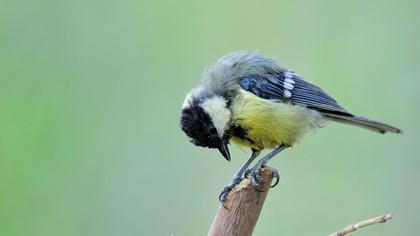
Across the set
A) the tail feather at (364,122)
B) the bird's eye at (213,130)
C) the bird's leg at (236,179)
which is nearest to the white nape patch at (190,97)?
the bird's eye at (213,130)

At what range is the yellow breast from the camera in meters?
2.35

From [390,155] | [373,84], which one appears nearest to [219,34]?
[373,84]

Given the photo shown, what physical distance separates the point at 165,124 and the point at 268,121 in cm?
109

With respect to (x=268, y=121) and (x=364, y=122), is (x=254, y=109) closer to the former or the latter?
(x=268, y=121)

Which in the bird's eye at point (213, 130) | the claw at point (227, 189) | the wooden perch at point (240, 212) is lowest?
the wooden perch at point (240, 212)

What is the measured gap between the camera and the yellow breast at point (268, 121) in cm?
235

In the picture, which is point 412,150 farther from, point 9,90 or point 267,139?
point 9,90

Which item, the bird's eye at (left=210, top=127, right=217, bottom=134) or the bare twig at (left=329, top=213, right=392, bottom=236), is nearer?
the bare twig at (left=329, top=213, right=392, bottom=236)

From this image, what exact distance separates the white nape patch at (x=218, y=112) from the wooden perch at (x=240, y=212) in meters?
0.61

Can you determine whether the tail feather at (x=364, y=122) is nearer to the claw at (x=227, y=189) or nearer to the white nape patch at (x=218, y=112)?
the white nape patch at (x=218, y=112)

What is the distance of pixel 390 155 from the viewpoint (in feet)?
10.5

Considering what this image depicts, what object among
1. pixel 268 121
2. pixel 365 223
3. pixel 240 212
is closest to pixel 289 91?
pixel 268 121

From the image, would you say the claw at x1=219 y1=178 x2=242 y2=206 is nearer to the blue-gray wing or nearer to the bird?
the bird

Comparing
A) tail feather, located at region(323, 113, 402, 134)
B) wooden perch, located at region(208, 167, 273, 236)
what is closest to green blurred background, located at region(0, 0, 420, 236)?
tail feather, located at region(323, 113, 402, 134)
